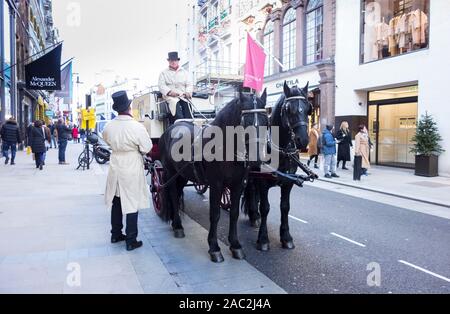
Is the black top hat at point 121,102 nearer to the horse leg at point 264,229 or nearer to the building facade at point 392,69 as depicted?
the horse leg at point 264,229

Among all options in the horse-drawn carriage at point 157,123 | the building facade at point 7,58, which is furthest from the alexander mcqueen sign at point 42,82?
the horse-drawn carriage at point 157,123

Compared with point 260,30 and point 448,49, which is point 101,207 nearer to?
point 448,49

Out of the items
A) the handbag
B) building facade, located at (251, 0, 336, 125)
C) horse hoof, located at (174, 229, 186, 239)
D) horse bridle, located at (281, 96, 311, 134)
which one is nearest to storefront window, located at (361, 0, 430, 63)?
building facade, located at (251, 0, 336, 125)

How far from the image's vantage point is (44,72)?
665 inches

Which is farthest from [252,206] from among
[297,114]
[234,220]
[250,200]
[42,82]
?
[42,82]

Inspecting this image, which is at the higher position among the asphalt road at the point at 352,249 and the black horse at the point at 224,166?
the black horse at the point at 224,166

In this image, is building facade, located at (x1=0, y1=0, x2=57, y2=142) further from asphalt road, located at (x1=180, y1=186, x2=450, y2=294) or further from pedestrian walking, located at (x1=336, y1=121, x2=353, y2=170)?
asphalt road, located at (x1=180, y1=186, x2=450, y2=294)

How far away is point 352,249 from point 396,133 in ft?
41.1

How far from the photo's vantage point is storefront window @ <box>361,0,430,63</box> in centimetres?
1461

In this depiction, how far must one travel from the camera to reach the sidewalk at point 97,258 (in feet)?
13.1

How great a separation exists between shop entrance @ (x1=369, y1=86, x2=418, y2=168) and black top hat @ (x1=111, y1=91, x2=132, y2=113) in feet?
42.8

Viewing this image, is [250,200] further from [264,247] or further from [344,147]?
[344,147]
